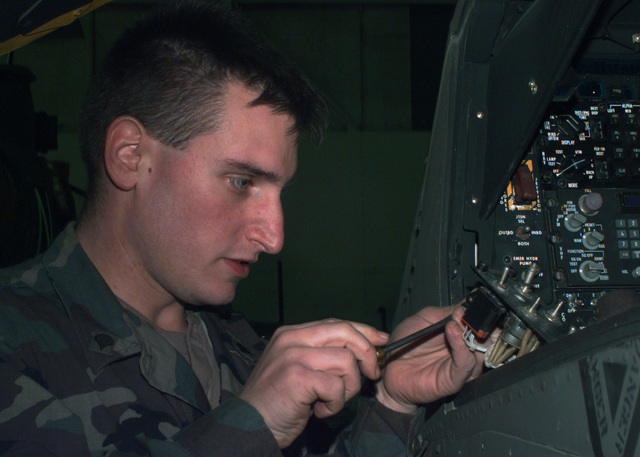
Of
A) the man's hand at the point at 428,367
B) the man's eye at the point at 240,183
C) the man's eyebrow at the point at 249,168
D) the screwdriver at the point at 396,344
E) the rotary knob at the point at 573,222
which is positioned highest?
the man's eyebrow at the point at 249,168

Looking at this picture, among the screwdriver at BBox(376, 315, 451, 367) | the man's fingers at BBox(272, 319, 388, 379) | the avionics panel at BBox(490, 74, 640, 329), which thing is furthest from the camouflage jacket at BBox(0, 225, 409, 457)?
the avionics panel at BBox(490, 74, 640, 329)

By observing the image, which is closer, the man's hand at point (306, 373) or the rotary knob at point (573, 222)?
the man's hand at point (306, 373)

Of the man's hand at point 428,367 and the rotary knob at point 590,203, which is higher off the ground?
the rotary knob at point 590,203

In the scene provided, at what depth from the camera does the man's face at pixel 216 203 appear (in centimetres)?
132

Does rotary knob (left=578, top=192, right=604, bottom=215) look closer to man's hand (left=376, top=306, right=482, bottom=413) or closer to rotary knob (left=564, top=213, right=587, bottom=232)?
rotary knob (left=564, top=213, right=587, bottom=232)

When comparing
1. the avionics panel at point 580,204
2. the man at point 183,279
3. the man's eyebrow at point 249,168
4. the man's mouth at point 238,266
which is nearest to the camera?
the man at point 183,279

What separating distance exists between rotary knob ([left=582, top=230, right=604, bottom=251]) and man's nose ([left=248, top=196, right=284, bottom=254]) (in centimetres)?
99

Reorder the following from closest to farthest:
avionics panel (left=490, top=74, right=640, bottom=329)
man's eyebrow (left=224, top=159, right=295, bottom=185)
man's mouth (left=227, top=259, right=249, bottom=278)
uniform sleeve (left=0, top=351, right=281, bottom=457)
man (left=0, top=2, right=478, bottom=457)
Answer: uniform sleeve (left=0, top=351, right=281, bottom=457) → man (left=0, top=2, right=478, bottom=457) → man's eyebrow (left=224, top=159, right=295, bottom=185) → man's mouth (left=227, top=259, right=249, bottom=278) → avionics panel (left=490, top=74, right=640, bottom=329)

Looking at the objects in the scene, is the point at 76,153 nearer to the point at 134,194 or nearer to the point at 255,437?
the point at 134,194

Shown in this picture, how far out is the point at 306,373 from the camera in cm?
109

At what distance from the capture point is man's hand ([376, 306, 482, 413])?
1.39 meters

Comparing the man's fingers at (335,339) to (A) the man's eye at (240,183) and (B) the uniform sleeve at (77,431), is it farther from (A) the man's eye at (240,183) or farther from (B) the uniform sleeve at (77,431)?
(A) the man's eye at (240,183)

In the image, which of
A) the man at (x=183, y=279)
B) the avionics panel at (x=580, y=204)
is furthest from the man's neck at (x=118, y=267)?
the avionics panel at (x=580, y=204)

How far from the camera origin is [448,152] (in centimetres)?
170
